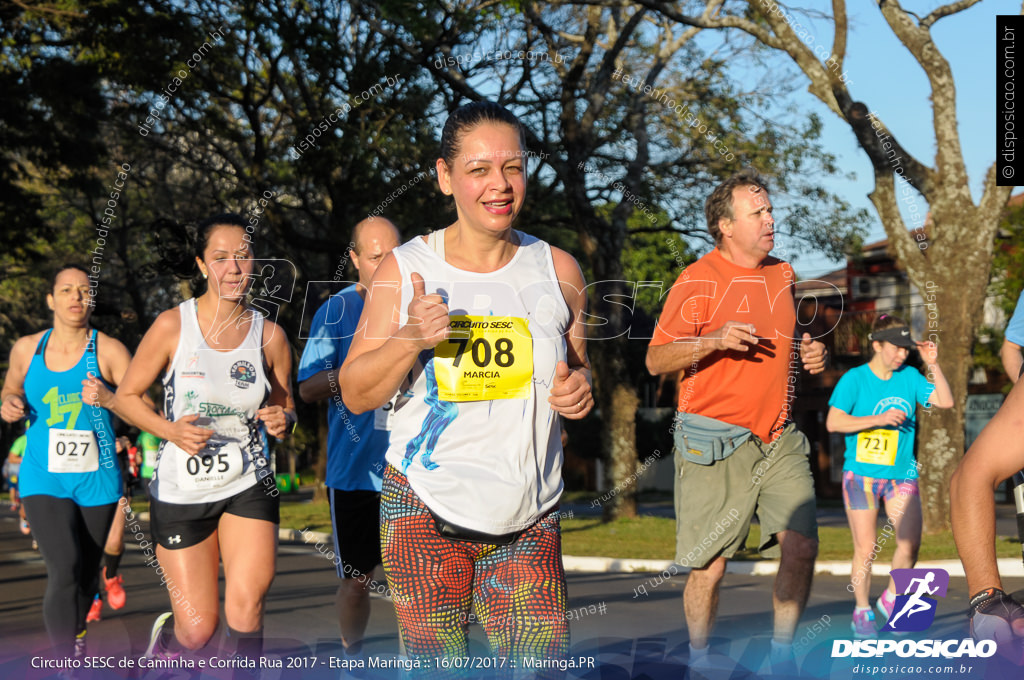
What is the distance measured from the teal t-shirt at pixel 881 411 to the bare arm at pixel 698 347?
2688mm

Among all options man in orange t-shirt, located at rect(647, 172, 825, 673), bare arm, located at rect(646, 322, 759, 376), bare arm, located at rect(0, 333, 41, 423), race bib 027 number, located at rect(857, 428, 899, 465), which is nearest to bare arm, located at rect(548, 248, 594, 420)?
bare arm, located at rect(646, 322, 759, 376)

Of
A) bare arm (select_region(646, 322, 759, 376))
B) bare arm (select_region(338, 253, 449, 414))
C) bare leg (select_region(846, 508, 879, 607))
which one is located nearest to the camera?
bare arm (select_region(338, 253, 449, 414))

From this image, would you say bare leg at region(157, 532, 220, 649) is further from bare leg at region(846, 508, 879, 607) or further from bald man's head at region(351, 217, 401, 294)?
bare leg at region(846, 508, 879, 607)

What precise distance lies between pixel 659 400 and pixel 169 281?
67.2 feet

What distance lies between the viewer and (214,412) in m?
4.86

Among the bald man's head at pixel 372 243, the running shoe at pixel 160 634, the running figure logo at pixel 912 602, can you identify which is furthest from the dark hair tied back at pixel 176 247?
the running figure logo at pixel 912 602

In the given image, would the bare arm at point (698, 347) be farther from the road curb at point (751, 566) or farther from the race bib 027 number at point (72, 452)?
the road curb at point (751, 566)

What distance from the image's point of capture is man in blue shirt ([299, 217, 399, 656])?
575cm

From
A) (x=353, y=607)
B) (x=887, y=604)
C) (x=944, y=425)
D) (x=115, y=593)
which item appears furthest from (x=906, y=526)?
(x=944, y=425)

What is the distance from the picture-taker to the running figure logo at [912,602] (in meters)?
5.97

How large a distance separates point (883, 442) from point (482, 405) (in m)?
4.92

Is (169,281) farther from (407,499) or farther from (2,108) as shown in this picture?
(407,499)

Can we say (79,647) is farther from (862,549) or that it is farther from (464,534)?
(862,549)

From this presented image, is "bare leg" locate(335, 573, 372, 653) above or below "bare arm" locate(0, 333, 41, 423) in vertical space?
below
